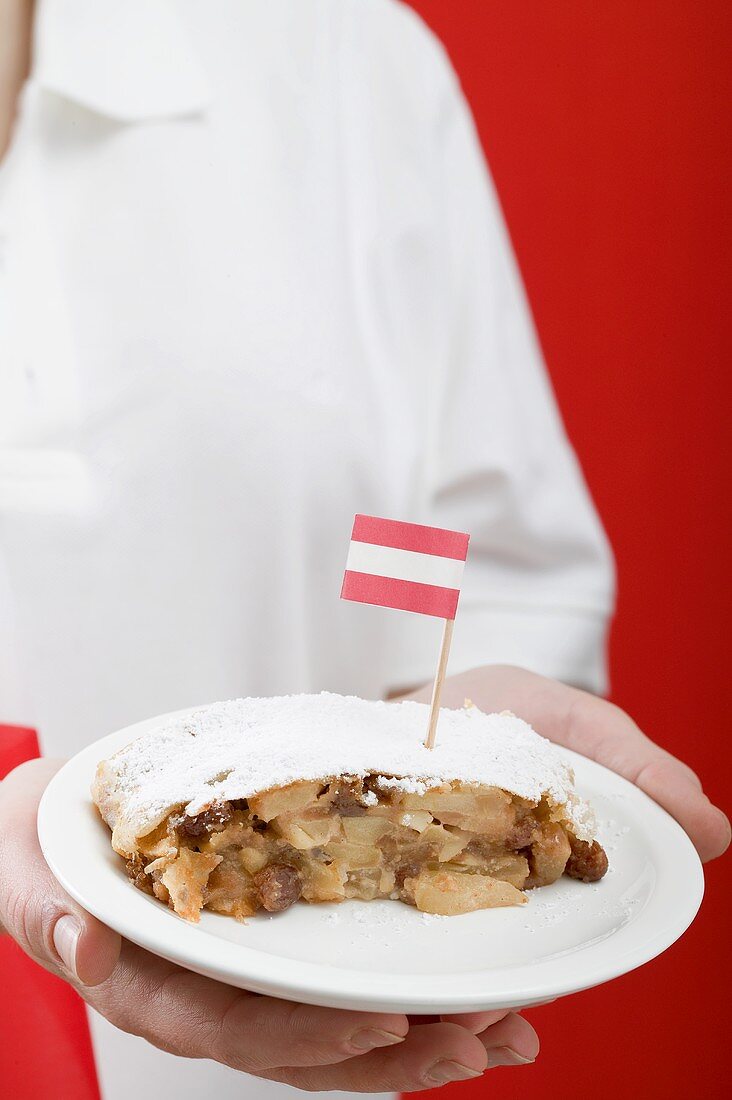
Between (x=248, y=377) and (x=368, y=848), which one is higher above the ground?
(x=248, y=377)

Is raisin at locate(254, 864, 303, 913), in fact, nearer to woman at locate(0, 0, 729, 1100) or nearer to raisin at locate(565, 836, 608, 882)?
raisin at locate(565, 836, 608, 882)

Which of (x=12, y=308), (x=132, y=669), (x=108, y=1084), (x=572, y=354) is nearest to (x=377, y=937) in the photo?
(x=132, y=669)

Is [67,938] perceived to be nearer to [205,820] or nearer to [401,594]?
[205,820]

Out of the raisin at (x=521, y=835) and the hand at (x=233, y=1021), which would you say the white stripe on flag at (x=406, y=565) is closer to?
the raisin at (x=521, y=835)

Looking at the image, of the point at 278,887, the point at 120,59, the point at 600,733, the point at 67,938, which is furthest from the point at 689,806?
the point at 120,59

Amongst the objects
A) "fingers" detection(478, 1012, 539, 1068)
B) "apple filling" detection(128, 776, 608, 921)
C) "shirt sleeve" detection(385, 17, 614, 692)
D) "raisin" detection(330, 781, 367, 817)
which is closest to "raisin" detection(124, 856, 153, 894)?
"apple filling" detection(128, 776, 608, 921)
